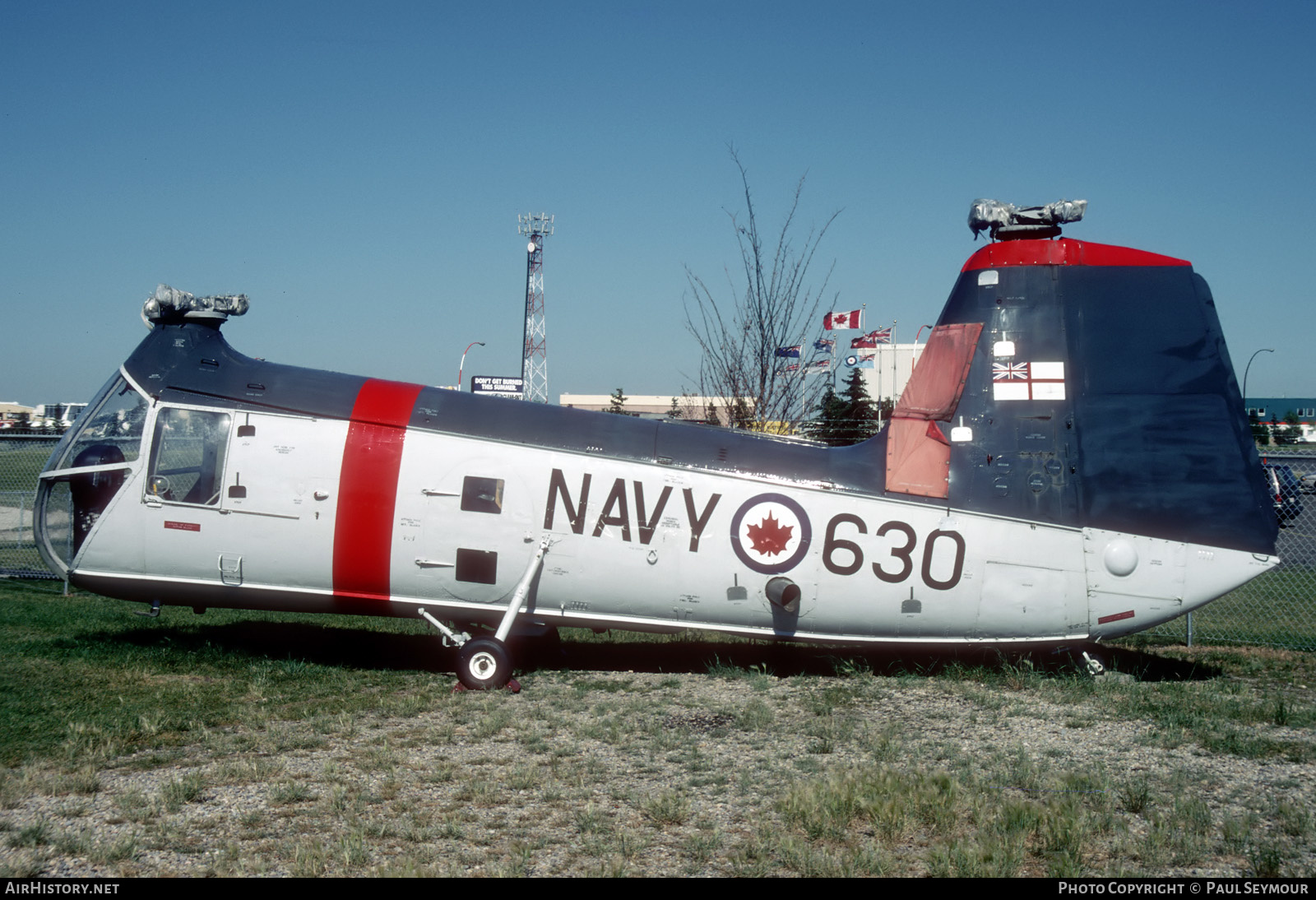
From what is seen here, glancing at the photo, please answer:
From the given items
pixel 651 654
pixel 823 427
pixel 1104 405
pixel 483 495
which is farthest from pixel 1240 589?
pixel 483 495

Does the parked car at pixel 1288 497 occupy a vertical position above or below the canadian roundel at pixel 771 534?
above

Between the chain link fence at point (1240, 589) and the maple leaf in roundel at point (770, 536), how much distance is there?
569 centimetres

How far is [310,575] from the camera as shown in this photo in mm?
8875

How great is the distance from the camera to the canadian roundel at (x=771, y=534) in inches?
341

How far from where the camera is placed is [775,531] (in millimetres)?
8695

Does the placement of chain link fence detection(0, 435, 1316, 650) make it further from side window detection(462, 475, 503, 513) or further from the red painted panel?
side window detection(462, 475, 503, 513)

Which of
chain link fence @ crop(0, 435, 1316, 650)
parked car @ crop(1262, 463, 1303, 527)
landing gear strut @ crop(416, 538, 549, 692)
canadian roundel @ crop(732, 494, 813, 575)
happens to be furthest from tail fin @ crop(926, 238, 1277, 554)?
parked car @ crop(1262, 463, 1303, 527)

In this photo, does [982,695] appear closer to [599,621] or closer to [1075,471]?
[1075,471]

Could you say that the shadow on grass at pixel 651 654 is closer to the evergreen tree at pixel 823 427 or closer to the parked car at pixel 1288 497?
the evergreen tree at pixel 823 427

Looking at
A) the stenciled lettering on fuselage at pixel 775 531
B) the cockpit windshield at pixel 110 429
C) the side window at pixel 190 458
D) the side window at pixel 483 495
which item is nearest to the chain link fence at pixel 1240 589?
the cockpit windshield at pixel 110 429

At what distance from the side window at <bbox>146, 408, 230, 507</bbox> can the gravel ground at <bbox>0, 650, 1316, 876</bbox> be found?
2607 mm
